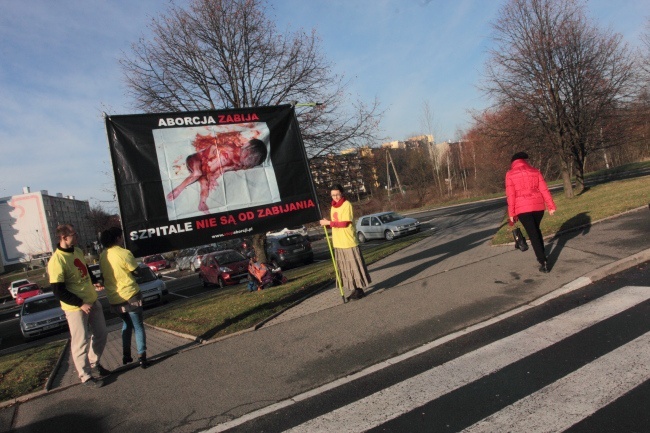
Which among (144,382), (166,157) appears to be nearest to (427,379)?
(144,382)

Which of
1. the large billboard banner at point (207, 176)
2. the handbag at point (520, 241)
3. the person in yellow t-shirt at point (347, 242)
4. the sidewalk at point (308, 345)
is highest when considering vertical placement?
the large billboard banner at point (207, 176)

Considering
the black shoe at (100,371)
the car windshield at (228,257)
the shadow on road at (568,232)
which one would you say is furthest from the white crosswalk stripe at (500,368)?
the car windshield at (228,257)

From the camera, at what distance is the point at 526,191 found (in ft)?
23.3

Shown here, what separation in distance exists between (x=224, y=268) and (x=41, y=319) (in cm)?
695

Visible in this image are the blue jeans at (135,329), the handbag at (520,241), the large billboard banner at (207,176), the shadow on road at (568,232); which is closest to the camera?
the blue jeans at (135,329)

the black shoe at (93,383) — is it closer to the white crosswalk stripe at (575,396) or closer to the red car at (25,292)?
the white crosswalk stripe at (575,396)

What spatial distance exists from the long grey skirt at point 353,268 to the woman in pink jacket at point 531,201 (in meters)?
2.67

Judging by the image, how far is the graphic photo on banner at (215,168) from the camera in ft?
24.1

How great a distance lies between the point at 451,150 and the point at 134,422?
73055 millimetres

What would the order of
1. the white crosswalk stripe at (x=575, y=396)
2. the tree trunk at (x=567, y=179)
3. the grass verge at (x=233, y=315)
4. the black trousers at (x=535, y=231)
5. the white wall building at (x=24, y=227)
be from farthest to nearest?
the white wall building at (x=24, y=227), the tree trunk at (x=567, y=179), the black trousers at (x=535, y=231), the grass verge at (x=233, y=315), the white crosswalk stripe at (x=575, y=396)

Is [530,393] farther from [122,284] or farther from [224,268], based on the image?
[224,268]

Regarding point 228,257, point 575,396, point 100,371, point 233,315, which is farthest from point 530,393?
point 228,257

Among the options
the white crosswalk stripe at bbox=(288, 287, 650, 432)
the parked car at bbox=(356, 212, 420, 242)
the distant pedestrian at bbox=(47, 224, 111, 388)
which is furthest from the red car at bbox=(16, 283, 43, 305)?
the white crosswalk stripe at bbox=(288, 287, 650, 432)

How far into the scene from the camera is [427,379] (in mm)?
4059
